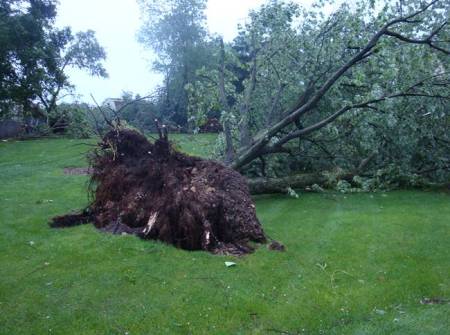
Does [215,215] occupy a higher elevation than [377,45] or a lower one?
lower

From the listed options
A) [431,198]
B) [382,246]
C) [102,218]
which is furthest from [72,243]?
[431,198]

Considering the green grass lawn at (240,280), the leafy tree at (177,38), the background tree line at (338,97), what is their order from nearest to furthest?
the green grass lawn at (240,280) → the background tree line at (338,97) → the leafy tree at (177,38)

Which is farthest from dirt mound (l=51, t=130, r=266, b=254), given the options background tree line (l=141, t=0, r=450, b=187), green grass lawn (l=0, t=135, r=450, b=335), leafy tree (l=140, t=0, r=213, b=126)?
leafy tree (l=140, t=0, r=213, b=126)

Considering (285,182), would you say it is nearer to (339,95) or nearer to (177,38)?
(339,95)

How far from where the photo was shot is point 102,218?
616 cm

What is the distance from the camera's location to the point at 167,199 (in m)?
5.66

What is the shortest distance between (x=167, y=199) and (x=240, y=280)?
5.47ft

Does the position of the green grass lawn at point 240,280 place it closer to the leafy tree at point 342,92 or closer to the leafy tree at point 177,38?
the leafy tree at point 342,92

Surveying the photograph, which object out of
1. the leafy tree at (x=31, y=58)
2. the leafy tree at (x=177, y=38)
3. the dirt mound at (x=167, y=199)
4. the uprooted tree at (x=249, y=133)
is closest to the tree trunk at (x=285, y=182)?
the uprooted tree at (x=249, y=133)

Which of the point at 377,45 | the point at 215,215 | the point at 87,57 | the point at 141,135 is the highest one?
the point at 87,57

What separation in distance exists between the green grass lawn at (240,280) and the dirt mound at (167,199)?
0.93 ft

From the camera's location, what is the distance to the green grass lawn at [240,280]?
3.66 meters

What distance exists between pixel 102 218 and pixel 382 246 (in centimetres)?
376

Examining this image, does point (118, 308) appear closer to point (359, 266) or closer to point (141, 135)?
point (359, 266)
